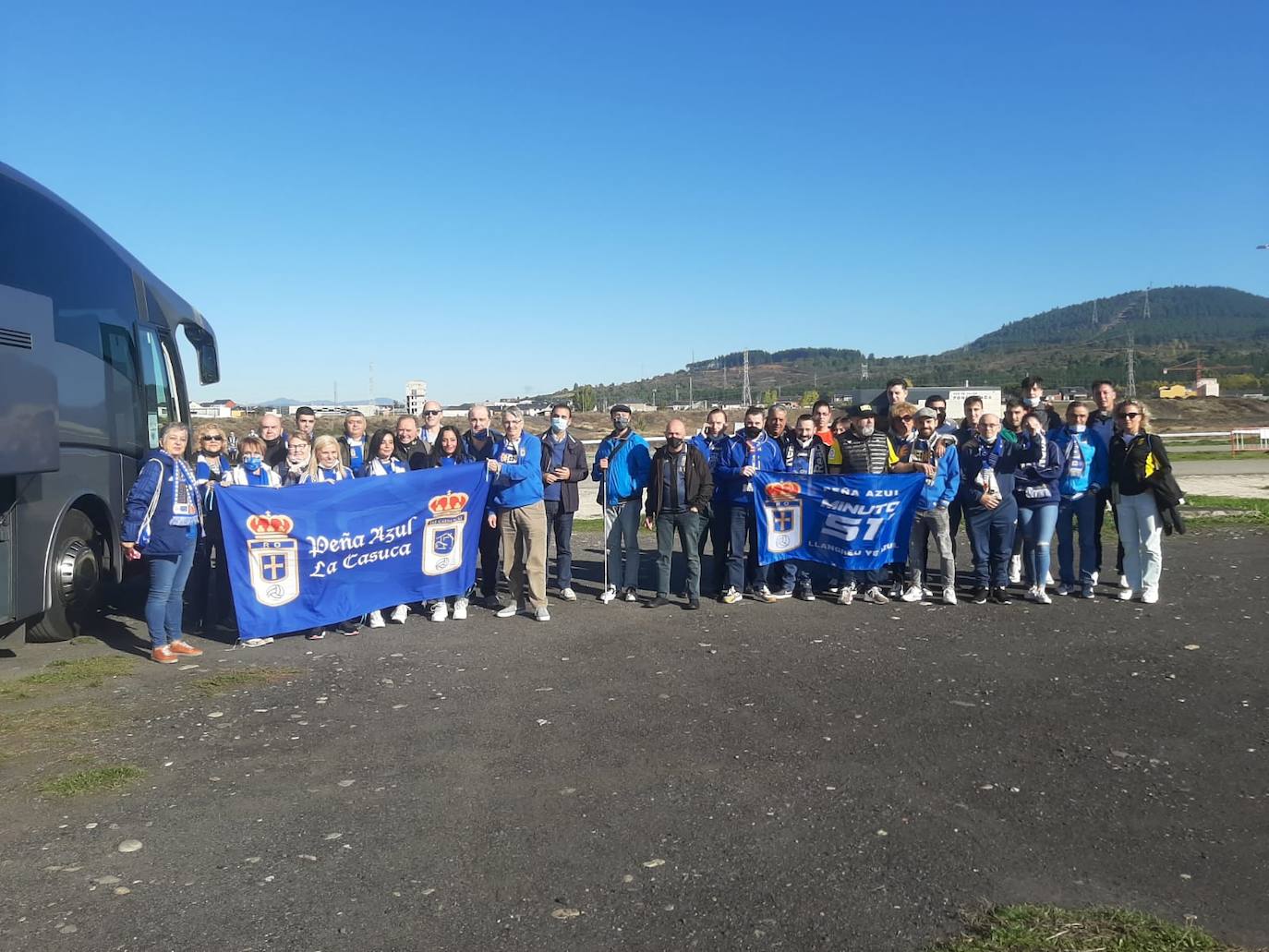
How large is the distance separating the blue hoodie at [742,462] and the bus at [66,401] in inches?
241

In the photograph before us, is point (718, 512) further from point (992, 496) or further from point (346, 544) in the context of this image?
point (346, 544)

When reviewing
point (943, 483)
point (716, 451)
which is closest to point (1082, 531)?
point (943, 483)

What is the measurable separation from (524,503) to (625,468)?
51.9 inches

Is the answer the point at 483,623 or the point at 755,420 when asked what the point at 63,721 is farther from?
the point at 755,420

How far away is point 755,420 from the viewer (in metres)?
10.2

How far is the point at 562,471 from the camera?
978 centimetres

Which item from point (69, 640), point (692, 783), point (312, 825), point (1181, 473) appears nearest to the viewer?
point (312, 825)

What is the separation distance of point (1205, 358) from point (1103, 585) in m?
200

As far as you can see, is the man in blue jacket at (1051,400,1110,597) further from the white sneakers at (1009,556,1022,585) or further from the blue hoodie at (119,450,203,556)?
the blue hoodie at (119,450,203,556)

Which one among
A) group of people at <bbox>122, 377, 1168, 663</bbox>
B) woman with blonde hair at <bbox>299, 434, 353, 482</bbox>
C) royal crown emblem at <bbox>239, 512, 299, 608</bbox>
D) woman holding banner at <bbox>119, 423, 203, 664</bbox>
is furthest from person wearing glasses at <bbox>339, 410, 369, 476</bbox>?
woman holding banner at <bbox>119, 423, 203, 664</bbox>

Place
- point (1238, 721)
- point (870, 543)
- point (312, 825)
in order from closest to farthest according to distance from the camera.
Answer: point (312, 825) < point (1238, 721) < point (870, 543)

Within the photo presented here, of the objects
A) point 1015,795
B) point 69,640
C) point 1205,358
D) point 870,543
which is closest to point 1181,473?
point 870,543

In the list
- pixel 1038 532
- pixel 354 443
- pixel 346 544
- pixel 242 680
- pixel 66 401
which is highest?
pixel 66 401

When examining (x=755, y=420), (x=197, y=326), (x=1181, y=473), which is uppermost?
(x=197, y=326)
